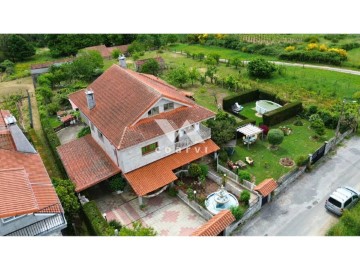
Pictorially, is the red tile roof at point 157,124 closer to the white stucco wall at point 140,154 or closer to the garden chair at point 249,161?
the white stucco wall at point 140,154

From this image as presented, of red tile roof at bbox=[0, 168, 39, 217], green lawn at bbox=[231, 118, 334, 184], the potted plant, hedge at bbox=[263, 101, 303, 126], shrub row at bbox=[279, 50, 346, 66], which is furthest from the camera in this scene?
shrub row at bbox=[279, 50, 346, 66]

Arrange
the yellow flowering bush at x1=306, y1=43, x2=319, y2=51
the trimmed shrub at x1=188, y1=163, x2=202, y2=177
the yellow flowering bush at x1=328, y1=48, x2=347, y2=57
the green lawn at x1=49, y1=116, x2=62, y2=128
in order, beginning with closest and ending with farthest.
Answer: the trimmed shrub at x1=188, y1=163, x2=202, y2=177, the green lawn at x1=49, y1=116, x2=62, y2=128, the yellow flowering bush at x1=328, y1=48, x2=347, y2=57, the yellow flowering bush at x1=306, y1=43, x2=319, y2=51

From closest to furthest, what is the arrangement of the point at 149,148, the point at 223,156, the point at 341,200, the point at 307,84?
the point at 341,200 < the point at 149,148 < the point at 223,156 < the point at 307,84

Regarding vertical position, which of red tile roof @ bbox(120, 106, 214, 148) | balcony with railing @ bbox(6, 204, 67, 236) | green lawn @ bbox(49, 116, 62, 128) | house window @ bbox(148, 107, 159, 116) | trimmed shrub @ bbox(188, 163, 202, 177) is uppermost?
house window @ bbox(148, 107, 159, 116)

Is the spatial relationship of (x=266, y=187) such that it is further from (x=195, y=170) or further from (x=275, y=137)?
(x=275, y=137)

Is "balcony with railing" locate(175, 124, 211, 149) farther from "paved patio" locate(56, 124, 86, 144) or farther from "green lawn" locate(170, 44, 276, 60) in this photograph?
"green lawn" locate(170, 44, 276, 60)

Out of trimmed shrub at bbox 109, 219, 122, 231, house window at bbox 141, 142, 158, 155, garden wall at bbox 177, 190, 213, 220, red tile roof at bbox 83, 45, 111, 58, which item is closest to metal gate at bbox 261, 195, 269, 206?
garden wall at bbox 177, 190, 213, 220

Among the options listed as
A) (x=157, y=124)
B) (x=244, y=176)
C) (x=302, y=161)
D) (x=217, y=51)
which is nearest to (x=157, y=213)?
(x=157, y=124)
